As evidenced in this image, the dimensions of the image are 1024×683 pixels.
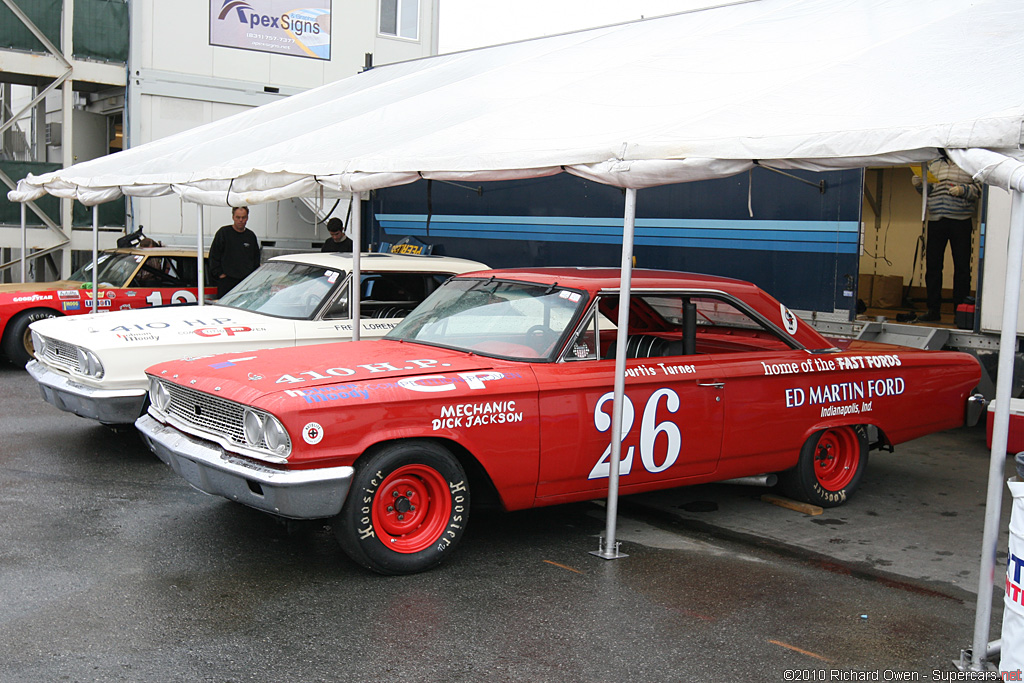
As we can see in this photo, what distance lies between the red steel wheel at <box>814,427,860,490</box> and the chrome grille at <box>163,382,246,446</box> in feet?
12.0

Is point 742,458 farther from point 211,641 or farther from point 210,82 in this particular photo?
point 210,82

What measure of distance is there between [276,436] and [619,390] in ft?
5.81

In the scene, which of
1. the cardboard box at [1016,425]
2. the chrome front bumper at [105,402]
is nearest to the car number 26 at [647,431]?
the cardboard box at [1016,425]

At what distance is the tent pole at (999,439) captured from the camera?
369cm

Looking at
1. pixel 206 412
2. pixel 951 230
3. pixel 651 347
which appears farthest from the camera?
pixel 951 230

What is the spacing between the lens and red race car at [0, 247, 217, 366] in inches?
417

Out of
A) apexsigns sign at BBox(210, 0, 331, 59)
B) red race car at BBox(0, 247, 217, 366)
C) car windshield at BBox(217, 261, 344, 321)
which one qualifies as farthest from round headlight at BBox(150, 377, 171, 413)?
apexsigns sign at BBox(210, 0, 331, 59)

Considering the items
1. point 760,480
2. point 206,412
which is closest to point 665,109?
point 760,480

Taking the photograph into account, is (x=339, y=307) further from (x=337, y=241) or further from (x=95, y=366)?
(x=337, y=241)

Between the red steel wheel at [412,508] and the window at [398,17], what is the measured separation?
17.1 m

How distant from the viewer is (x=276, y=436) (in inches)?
177

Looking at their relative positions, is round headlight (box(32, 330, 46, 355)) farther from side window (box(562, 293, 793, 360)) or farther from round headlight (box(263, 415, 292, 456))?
side window (box(562, 293, 793, 360))

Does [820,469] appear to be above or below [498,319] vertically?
below

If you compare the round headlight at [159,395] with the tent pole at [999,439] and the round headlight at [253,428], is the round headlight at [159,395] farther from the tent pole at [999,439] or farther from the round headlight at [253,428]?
the tent pole at [999,439]
